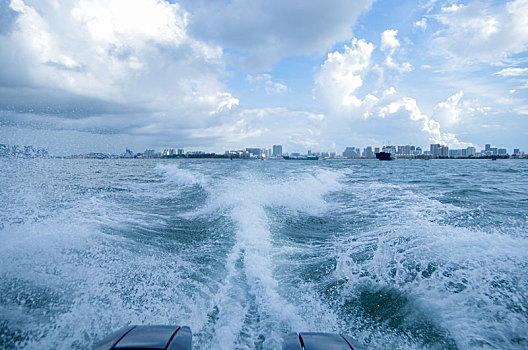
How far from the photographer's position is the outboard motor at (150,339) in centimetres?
169

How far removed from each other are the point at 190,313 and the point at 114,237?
12.0 feet

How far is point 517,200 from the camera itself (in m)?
9.60

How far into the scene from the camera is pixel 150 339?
1768 mm

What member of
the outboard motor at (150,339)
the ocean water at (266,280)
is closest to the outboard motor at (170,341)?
the outboard motor at (150,339)

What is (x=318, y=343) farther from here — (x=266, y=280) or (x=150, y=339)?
(x=266, y=280)

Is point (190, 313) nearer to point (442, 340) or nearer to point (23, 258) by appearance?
point (442, 340)

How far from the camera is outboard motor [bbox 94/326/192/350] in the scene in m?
1.69

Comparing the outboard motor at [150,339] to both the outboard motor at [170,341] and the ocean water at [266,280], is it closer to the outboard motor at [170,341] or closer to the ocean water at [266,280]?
the outboard motor at [170,341]

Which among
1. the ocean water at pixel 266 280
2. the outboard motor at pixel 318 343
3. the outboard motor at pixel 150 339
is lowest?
the ocean water at pixel 266 280

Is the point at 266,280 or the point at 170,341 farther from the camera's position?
the point at 266,280

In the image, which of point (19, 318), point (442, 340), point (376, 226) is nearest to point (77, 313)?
point (19, 318)

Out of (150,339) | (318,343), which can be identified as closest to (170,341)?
(150,339)

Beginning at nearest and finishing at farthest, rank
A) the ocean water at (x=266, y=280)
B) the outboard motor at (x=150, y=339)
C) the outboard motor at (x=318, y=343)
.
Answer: the outboard motor at (x=150, y=339) → the outboard motor at (x=318, y=343) → the ocean water at (x=266, y=280)

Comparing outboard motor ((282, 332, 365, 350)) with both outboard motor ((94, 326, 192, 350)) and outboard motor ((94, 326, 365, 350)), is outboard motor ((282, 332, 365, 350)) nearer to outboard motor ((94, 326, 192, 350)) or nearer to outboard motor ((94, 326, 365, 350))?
outboard motor ((94, 326, 365, 350))
